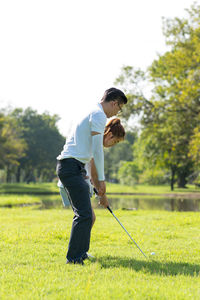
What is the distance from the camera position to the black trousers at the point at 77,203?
5.00 m

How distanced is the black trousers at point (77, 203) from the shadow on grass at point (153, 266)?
1.28 ft

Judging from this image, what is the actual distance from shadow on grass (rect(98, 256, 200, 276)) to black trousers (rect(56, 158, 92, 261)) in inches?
15.3

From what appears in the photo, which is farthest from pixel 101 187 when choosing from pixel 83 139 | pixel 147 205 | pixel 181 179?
pixel 181 179

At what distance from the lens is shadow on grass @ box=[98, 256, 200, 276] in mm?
4617

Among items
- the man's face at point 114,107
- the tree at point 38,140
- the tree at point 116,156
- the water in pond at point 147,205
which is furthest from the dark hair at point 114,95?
the tree at point 116,156

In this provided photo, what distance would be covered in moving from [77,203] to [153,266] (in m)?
1.26

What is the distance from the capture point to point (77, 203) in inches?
198

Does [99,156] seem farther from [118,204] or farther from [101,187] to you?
[118,204]

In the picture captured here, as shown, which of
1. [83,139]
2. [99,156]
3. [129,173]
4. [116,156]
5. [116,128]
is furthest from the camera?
[116,156]

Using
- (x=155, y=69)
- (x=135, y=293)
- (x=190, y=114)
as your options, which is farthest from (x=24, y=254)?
(x=155, y=69)

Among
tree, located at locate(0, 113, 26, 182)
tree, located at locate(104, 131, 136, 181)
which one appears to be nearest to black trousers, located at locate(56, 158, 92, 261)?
tree, located at locate(0, 113, 26, 182)

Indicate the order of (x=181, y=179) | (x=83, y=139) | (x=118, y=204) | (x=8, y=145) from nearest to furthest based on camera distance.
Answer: (x=83, y=139) < (x=118, y=204) < (x=8, y=145) < (x=181, y=179)

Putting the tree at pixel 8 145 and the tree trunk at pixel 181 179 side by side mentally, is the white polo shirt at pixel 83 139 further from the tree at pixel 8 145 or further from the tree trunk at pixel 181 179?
the tree trunk at pixel 181 179

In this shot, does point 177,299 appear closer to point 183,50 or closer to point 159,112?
point 183,50
